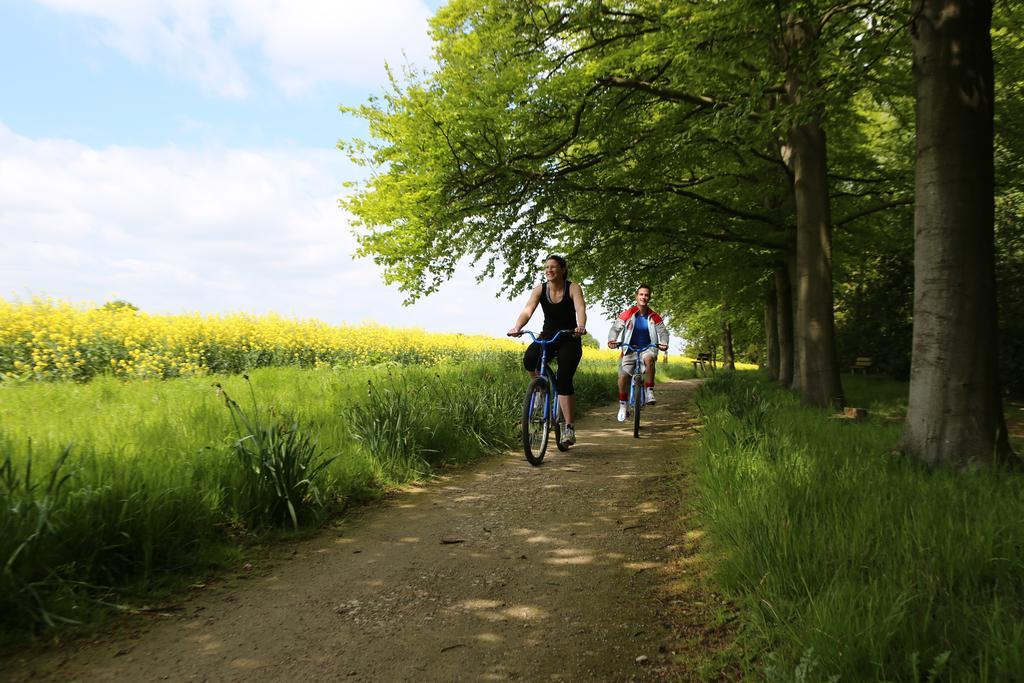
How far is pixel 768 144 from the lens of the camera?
12805 mm

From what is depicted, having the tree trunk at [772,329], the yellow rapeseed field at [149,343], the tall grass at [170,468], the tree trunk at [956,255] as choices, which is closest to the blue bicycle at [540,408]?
the tall grass at [170,468]

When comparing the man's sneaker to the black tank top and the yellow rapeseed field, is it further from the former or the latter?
the yellow rapeseed field

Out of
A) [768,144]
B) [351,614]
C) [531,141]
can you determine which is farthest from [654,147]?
[351,614]

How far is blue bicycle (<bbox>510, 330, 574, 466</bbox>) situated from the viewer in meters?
6.66

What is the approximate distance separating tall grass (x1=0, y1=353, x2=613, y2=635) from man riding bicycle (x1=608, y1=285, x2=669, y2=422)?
6.93ft

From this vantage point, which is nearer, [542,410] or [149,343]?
[542,410]

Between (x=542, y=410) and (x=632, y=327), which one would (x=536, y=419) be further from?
(x=632, y=327)

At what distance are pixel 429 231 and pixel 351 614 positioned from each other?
889cm

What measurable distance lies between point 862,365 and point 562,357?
1789 cm

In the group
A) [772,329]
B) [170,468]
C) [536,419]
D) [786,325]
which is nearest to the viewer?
[170,468]

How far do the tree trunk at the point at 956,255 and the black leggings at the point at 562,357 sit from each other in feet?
11.0

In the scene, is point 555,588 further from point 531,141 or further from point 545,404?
point 531,141

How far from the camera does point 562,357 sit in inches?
275

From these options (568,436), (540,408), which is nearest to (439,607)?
(540,408)
